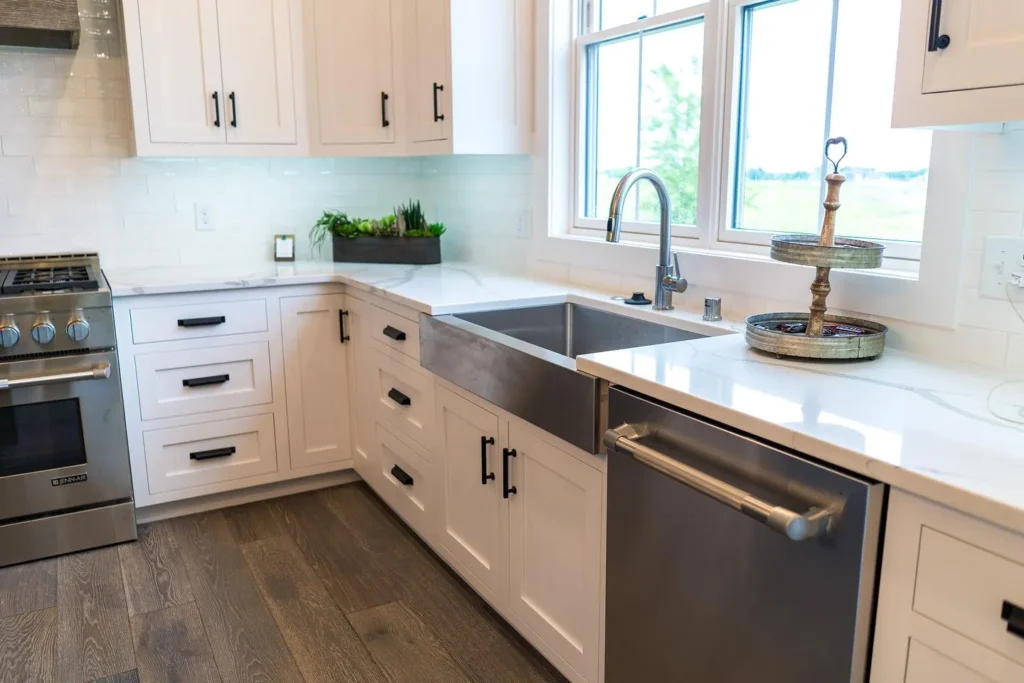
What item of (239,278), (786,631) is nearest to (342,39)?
(239,278)

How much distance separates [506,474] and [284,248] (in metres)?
1.98

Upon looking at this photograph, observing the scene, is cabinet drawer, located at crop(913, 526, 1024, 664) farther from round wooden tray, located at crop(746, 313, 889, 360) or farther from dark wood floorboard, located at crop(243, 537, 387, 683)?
dark wood floorboard, located at crop(243, 537, 387, 683)

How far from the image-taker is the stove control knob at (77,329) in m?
2.57

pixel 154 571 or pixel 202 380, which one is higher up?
pixel 202 380

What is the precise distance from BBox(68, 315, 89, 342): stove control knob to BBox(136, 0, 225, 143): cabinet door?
2.90ft

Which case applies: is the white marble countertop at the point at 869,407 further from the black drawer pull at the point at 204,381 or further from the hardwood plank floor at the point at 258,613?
the black drawer pull at the point at 204,381

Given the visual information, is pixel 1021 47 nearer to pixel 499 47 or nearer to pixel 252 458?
pixel 499 47

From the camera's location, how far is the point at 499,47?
9.50 feet

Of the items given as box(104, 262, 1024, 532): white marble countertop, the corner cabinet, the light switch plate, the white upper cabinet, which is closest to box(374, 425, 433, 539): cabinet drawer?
box(104, 262, 1024, 532): white marble countertop

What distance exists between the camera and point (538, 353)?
72.3 inches

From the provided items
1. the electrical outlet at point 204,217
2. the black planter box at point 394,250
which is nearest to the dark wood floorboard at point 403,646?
the black planter box at point 394,250

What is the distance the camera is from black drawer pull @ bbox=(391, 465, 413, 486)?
269 centimetres

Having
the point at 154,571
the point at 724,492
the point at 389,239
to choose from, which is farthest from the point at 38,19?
the point at 724,492

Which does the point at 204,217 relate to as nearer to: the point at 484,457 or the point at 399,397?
the point at 399,397
